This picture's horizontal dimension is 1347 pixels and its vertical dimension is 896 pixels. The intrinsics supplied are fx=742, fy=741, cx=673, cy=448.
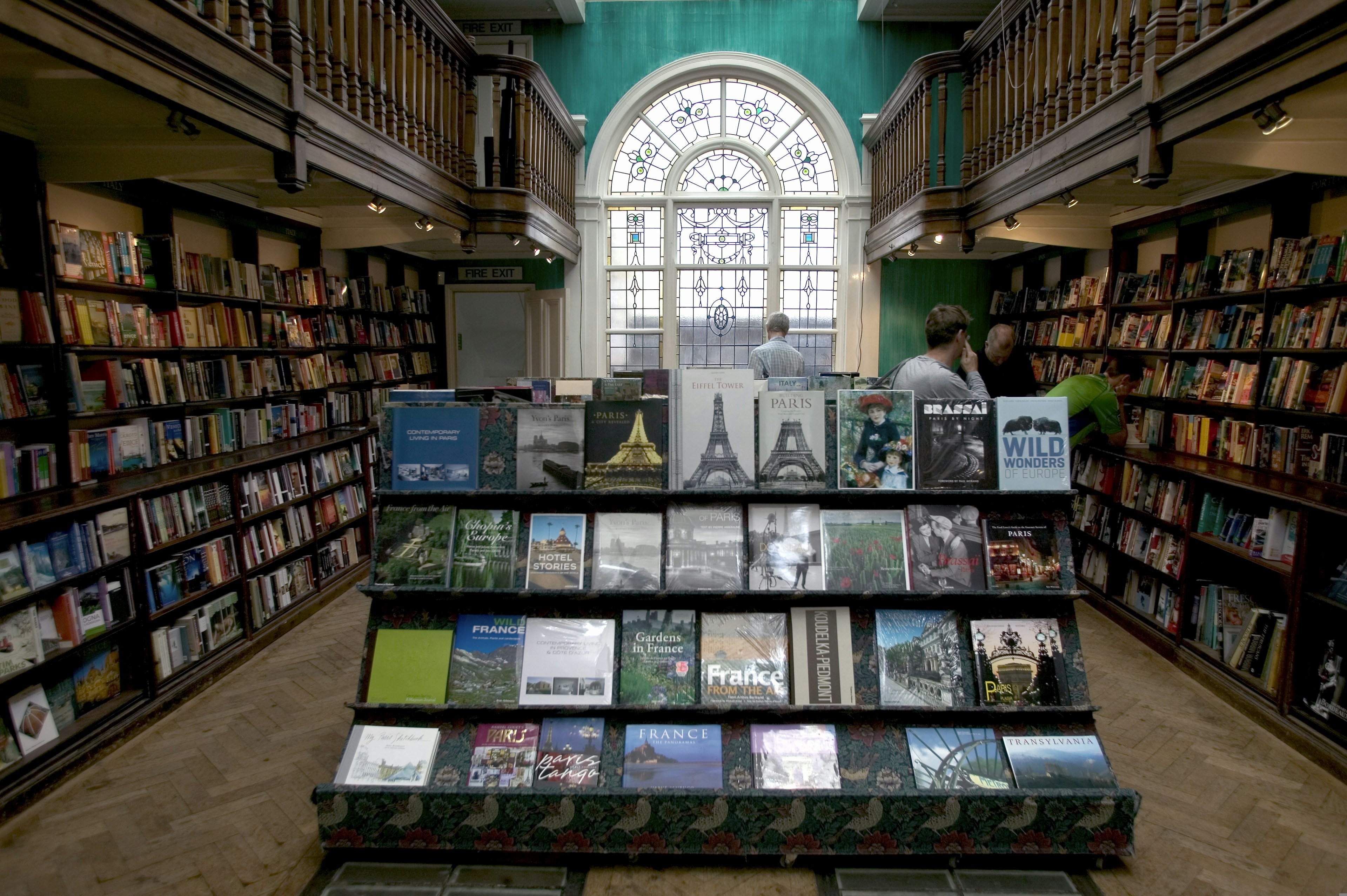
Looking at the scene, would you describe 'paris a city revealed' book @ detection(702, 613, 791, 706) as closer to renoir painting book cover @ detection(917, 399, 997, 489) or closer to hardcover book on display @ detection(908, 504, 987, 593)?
hardcover book on display @ detection(908, 504, 987, 593)

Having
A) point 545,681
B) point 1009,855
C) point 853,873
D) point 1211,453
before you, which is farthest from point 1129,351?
point 545,681

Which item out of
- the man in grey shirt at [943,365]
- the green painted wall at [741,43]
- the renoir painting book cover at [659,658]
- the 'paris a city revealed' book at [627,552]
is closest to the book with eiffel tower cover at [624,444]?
the 'paris a city revealed' book at [627,552]

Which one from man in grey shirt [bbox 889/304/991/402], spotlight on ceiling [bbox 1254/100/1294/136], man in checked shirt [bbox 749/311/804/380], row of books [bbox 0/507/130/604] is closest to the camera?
spotlight on ceiling [bbox 1254/100/1294/136]

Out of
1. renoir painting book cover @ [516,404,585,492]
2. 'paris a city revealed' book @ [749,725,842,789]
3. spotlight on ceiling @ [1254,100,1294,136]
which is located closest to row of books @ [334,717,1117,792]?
'paris a city revealed' book @ [749,725,842,789]

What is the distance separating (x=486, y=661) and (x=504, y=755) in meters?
0.32

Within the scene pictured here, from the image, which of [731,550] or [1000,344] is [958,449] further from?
[1000,344]

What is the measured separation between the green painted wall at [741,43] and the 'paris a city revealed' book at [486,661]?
22.6 feet

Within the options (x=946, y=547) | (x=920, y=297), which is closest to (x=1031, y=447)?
(x=946, y=547)

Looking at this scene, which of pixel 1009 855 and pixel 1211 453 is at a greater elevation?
pixel 1211 453

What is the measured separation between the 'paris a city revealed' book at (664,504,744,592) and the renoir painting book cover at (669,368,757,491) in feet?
0.38

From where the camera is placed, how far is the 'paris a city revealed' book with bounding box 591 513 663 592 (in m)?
2.61

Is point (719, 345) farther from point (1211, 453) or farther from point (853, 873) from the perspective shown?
point (853, 873)

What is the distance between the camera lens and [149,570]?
3.62 m

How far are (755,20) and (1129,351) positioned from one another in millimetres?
5342
